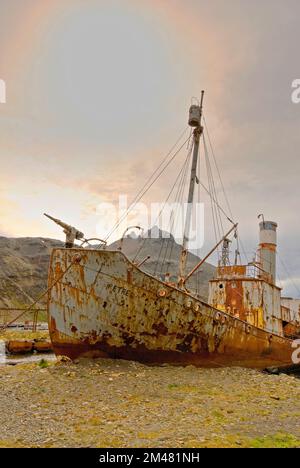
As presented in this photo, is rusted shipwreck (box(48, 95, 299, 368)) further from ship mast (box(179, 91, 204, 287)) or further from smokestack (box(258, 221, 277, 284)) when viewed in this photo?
smokestack (box(258, 221, 277, 284))

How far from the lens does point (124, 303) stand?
46.3ft

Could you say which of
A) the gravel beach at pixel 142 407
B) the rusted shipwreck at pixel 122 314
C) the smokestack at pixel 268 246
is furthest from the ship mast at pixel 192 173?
the smokestack at pixel 268 246

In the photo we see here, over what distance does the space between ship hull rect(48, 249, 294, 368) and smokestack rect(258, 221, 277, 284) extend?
966 cm

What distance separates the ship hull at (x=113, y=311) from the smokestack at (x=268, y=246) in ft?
31.7

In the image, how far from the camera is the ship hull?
1411 centimetres

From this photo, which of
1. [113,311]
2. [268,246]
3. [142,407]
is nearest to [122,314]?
[113,311]

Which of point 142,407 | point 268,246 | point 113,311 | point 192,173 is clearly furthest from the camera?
point 268,246

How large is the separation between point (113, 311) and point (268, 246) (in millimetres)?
13292

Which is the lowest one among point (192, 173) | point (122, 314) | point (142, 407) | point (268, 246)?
point (142, 407)

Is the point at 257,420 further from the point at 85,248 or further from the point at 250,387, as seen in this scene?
the point at 85,248

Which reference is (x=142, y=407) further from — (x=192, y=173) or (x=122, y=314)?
(x=192, y=173)

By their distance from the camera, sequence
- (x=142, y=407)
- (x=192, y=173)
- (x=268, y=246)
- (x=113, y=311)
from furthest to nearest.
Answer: (x=268, y=246) → (x=192, y=173) → (x=113, y=311) → (x=142, y=407)

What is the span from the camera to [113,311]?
554 inches

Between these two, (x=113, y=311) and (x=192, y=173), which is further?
(x=192, y=173)
